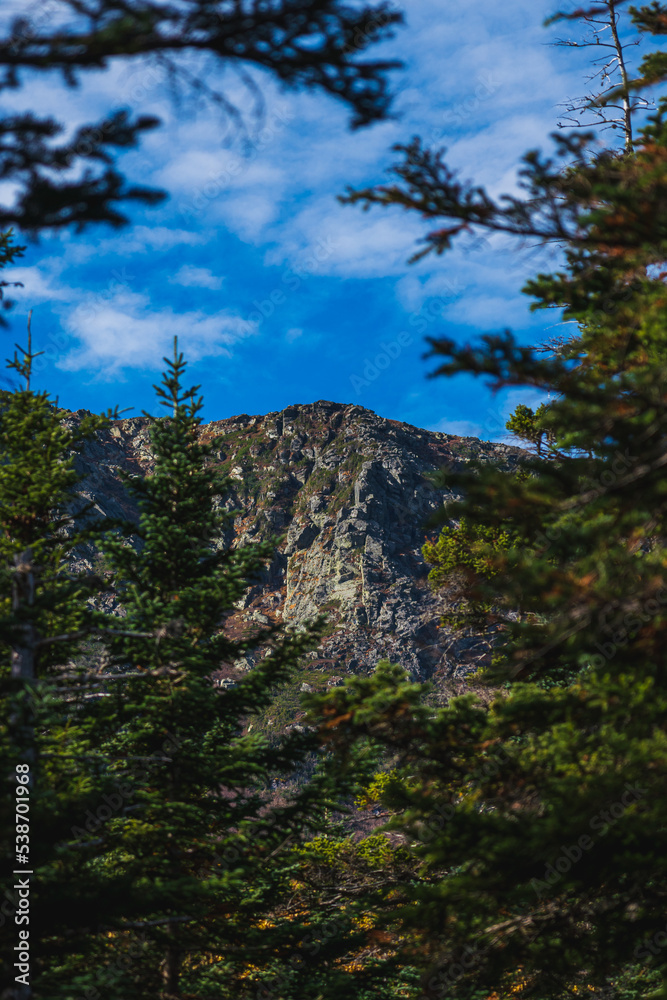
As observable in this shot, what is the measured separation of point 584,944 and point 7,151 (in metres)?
7.81

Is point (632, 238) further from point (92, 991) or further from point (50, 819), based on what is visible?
point (92, 991)

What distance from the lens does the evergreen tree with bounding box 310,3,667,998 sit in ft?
Answer: 15.8

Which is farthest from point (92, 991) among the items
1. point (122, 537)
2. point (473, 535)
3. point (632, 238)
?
point (473, 535)

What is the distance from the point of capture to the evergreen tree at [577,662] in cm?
481

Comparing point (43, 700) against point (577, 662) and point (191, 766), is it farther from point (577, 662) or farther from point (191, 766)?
point (577, 662)

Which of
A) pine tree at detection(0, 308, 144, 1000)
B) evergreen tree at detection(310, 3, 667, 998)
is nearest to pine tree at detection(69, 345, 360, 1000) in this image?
pine tree at detection(0, 308, 144, 1000)

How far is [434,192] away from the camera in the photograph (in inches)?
237

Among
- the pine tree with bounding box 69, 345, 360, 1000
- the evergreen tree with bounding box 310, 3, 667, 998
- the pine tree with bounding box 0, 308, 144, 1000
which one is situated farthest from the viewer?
the pine tree with bounding box 69, 345, 360, 1000

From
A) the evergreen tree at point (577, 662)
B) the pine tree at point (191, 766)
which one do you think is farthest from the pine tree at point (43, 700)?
the evergreen tree at point (577, 662)

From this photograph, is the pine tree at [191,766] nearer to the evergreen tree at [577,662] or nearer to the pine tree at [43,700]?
the pine tree at [43,700]

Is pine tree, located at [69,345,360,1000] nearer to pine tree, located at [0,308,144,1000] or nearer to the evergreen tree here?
pine tree, located at [0,308,144,1000]

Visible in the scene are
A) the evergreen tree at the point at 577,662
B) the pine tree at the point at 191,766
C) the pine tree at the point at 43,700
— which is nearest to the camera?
the evergreen tree at the point at 577,662

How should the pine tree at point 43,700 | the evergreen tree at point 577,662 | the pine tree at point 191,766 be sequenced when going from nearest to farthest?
1. the evergreen tree at point 577,662
2. the pine tree at point 43,700
3. the pine tree at point 191,766

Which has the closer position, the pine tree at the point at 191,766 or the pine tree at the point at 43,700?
the pine tree at the point at 43,700
